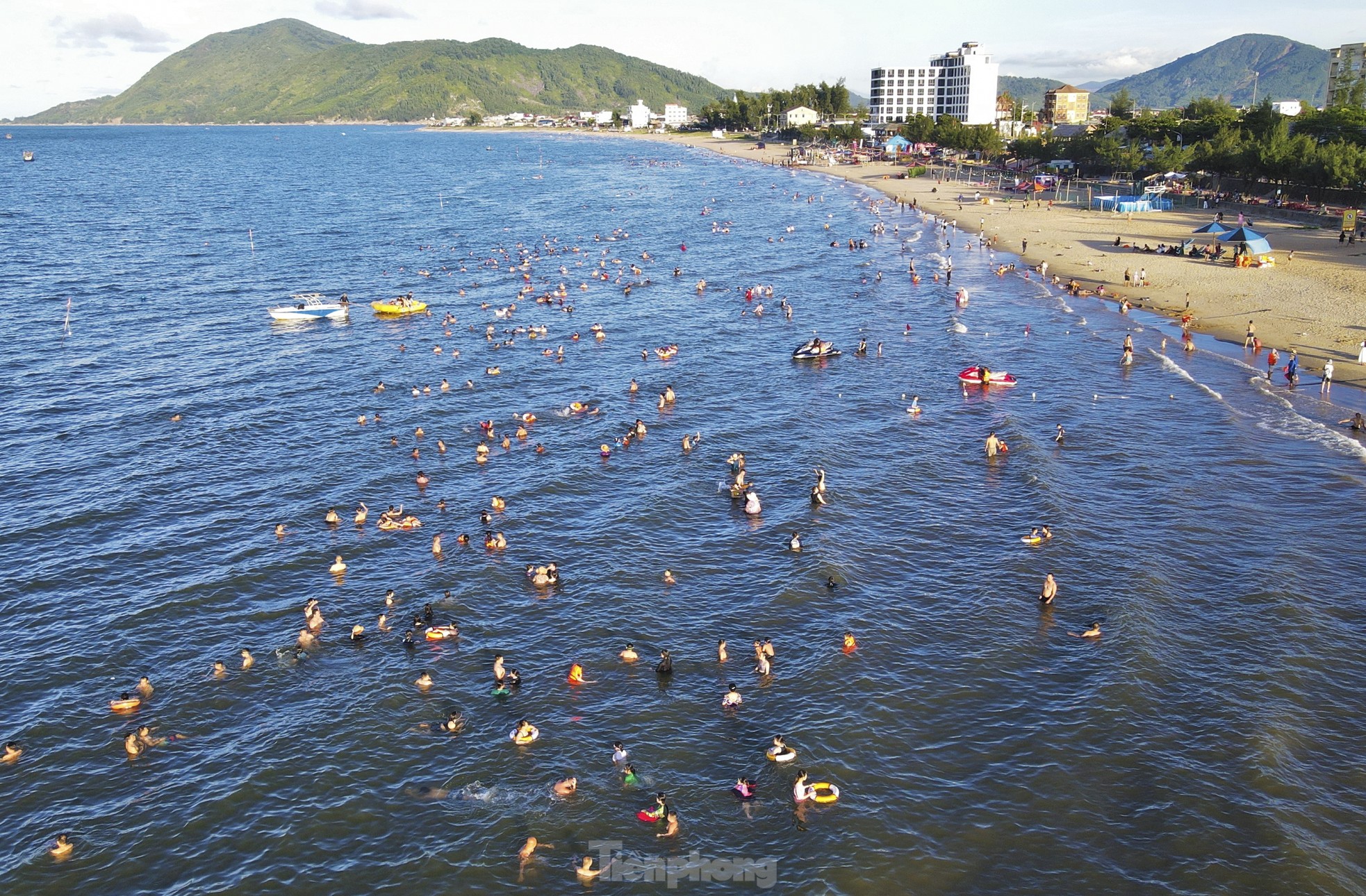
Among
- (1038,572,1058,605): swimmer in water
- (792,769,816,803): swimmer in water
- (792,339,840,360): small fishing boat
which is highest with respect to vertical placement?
(792,339,840,360): small fishing boat

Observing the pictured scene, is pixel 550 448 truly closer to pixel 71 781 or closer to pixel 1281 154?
pixel 71 781

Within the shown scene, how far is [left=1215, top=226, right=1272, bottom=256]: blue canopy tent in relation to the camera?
82.0 m

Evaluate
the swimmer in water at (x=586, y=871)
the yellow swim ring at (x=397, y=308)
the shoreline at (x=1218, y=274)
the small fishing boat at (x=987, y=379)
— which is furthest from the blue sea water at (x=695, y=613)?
the yellow swim ring at (x=397, y=308)

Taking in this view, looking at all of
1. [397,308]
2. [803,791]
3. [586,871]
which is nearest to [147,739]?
[586,871]

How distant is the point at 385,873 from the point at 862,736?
46.0ft

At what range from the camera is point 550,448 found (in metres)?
51.7

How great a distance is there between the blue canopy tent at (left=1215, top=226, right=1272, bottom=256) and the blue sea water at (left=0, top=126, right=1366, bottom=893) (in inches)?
704

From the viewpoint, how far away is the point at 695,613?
3544 centimetres

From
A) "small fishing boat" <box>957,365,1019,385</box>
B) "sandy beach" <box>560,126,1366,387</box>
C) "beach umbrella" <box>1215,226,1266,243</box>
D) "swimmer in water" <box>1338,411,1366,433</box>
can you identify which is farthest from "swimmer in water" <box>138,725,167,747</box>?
"beach umbrella" <box>1215,226,1266,243</box>

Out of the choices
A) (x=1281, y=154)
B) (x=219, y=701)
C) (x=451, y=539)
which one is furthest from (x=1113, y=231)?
(x=219, y=701)

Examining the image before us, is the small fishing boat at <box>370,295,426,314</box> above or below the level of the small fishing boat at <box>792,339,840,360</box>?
above

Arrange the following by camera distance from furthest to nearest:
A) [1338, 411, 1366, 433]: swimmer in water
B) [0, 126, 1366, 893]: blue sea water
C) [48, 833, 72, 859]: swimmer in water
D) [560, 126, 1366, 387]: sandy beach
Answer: [560, 126, 1366, 387]: sandy beach, [1338, 411, 1366, 433]: swimmer in water, [0, 126, 1366, 893]: blue sea water, [48, 833, 72, 859]: swimmer in water

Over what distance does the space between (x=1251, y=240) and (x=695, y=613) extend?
72.4m

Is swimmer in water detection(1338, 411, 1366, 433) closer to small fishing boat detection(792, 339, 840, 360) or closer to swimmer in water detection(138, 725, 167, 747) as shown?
small fishing boat detection(792, 339, 840, 360)
